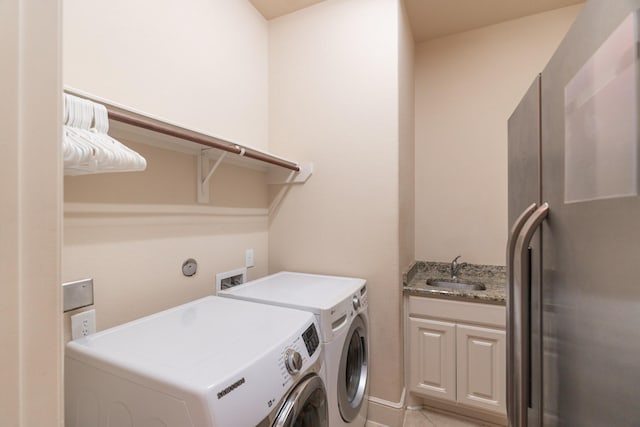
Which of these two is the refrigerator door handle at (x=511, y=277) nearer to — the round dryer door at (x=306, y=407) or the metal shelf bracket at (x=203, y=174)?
the round dryer door at (x=306, y=407)

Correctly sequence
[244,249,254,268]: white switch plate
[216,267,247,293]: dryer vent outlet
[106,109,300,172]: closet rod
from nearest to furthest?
[106,109,300,172]: closet rod → [216,267,247,293]: dryer vent outlet → [244,249,254,268]: white switch plate

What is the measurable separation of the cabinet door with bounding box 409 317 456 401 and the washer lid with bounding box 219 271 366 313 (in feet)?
1.89

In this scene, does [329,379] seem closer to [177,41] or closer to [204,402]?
[204,402]

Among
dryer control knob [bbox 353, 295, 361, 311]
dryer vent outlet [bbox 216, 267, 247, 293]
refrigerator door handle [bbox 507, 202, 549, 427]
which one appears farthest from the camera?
dryer vent outlet [bbox 216, 267, 247, 293]

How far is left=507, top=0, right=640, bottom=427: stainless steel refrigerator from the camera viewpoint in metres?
0.35

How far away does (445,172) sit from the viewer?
2.55m

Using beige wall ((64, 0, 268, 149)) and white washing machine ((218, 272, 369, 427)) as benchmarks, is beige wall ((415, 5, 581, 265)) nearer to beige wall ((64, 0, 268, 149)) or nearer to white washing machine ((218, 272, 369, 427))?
white washing machine ((218, 272, 369, 427))

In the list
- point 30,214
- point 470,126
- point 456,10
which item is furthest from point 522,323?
point 456,10

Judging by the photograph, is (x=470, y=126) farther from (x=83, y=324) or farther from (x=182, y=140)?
(x=83, y=324)

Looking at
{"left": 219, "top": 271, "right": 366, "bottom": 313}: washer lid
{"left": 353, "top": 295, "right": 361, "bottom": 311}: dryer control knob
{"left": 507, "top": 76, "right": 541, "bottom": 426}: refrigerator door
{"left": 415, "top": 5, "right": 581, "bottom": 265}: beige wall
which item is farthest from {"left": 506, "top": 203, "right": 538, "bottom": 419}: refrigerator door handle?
{"left": 415, "top": 5, "right": 581, "bottom": 265}: beige wall

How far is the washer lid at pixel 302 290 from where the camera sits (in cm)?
137

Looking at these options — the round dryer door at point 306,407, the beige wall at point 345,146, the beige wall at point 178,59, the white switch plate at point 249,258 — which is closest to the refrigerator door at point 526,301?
the round dryer door at point 306,407

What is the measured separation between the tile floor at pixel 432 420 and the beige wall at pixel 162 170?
1.47 metres

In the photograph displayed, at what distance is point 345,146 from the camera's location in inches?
78.8
